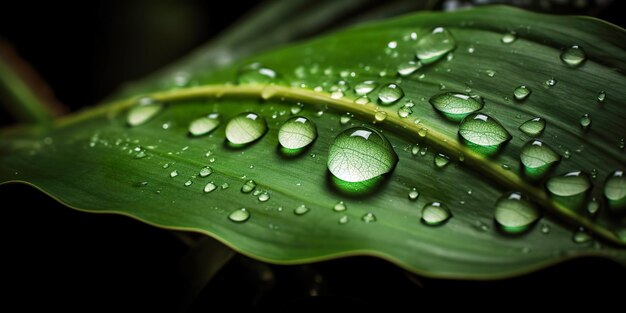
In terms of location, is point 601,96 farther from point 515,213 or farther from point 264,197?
point 264,197

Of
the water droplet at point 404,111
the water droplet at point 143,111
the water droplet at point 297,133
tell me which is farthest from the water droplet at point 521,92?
the water droplet at point 143,111

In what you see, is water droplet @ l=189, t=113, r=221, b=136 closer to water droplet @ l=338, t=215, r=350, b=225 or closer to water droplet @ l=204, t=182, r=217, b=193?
water droplet @ l=204, t=182, r=217, b=193

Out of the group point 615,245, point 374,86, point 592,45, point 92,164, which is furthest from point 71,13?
point 615,245

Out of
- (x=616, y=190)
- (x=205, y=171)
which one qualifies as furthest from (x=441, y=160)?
(x=205, y=171)

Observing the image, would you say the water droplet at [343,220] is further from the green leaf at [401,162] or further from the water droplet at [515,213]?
the water droplet at [515,213]

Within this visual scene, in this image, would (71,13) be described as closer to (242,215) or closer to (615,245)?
(242,215)

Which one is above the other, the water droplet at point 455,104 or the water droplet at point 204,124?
the water droplet at point 455,104
